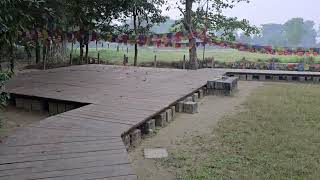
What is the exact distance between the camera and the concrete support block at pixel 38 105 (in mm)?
7773

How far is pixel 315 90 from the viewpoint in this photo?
39.5ft

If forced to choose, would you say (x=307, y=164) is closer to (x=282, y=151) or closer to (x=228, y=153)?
(x=282, y=151)

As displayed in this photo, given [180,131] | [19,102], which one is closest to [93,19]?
[19,102]

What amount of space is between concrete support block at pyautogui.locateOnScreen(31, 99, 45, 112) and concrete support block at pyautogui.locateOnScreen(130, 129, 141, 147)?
9.79 feet

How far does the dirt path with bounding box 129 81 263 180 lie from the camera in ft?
14.9

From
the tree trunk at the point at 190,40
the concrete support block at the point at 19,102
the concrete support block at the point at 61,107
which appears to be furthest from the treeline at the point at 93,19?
the concrete support block at the point at 61,107

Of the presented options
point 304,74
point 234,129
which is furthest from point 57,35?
point 234,129

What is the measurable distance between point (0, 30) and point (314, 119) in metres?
5.72

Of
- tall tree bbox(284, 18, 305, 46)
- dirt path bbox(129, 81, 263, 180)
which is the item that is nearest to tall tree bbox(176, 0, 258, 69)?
dirt path bbox(129, 81, 263, 180)

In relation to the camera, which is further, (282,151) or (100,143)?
(282,151)

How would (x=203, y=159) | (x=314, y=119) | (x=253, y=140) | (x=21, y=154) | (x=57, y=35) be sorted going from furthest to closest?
(x=57, y=35), (x=314, y=119), (x=253, y=140), (x=203, y=159), (x=21, y=154)

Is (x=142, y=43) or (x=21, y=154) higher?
(x=142, y=43)

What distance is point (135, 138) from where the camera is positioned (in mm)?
5492

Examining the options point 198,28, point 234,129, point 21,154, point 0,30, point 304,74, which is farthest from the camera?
point 198,28
